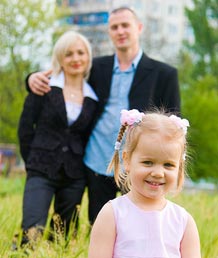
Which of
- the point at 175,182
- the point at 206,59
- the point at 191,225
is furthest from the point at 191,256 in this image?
the point at 206,59

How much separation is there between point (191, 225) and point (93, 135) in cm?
218

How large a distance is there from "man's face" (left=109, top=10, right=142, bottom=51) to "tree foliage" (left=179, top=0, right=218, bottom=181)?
5690 millimetres

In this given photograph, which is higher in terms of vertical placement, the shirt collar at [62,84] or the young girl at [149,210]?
the shirt collar at [62,84]

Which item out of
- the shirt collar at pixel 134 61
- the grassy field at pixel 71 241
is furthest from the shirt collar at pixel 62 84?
the grassy field at pixel 71 241

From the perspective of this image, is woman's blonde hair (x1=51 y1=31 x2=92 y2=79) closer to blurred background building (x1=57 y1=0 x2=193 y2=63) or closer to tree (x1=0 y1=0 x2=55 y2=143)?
blurred background building (x1=57 y1=0 x2=193 y2=63)

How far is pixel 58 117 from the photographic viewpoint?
4.66 meters

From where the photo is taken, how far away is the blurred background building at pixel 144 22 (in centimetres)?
2353

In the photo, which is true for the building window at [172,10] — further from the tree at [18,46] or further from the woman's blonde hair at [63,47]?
the woman's blonde hair at [63,47]

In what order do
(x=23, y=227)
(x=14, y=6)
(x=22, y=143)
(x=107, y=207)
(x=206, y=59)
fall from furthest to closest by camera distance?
(x=206, y=59), (x=14, y=6), (x=22, y=143), (x=23, y=227), (x=107, y=207)

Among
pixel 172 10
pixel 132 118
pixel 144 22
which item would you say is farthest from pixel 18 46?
pixel 172 10

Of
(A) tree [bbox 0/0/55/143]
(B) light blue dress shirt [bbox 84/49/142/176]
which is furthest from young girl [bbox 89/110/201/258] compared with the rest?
(A) tree [bbox 0/0/55/143]

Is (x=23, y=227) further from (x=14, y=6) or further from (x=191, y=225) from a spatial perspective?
(x=14, y=6)

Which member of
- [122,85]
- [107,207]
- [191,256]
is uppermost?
[122,85]

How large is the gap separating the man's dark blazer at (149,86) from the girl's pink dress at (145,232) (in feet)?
6.82
